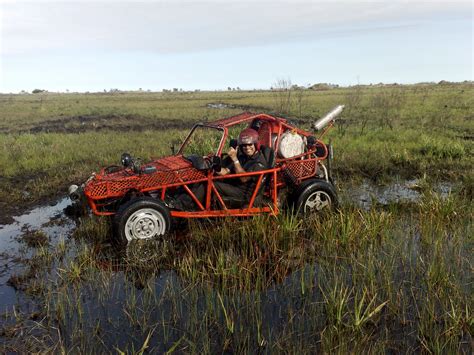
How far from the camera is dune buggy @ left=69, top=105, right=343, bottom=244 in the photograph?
5.22m

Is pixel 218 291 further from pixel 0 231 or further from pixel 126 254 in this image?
pixel 0 231

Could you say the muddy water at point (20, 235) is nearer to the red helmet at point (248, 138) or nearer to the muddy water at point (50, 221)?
the muddy water at point (50, 221)

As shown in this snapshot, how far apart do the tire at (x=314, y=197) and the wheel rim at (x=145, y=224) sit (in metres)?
2.02

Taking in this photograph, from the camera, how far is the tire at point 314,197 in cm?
591

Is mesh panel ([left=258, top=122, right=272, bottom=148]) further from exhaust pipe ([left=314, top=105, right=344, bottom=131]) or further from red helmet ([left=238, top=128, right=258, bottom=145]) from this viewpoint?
→ exhaust pipe ([left=314, top=105, right=344, bottom=131])

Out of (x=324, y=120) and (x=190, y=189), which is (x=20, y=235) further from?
(x=324, y=120)

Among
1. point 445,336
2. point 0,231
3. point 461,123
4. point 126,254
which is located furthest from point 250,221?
point 461,123

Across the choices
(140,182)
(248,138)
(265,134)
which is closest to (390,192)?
(265,134)

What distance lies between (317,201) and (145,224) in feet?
8.61

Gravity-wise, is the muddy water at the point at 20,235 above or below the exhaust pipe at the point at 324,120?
below

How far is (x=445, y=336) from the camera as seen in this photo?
3133mm

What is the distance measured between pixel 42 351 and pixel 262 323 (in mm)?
1798

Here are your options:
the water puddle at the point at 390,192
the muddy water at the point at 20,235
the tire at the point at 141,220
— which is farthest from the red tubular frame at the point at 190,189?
the water puddle at the point at 390,192

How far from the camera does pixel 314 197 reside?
6086 millimetres
